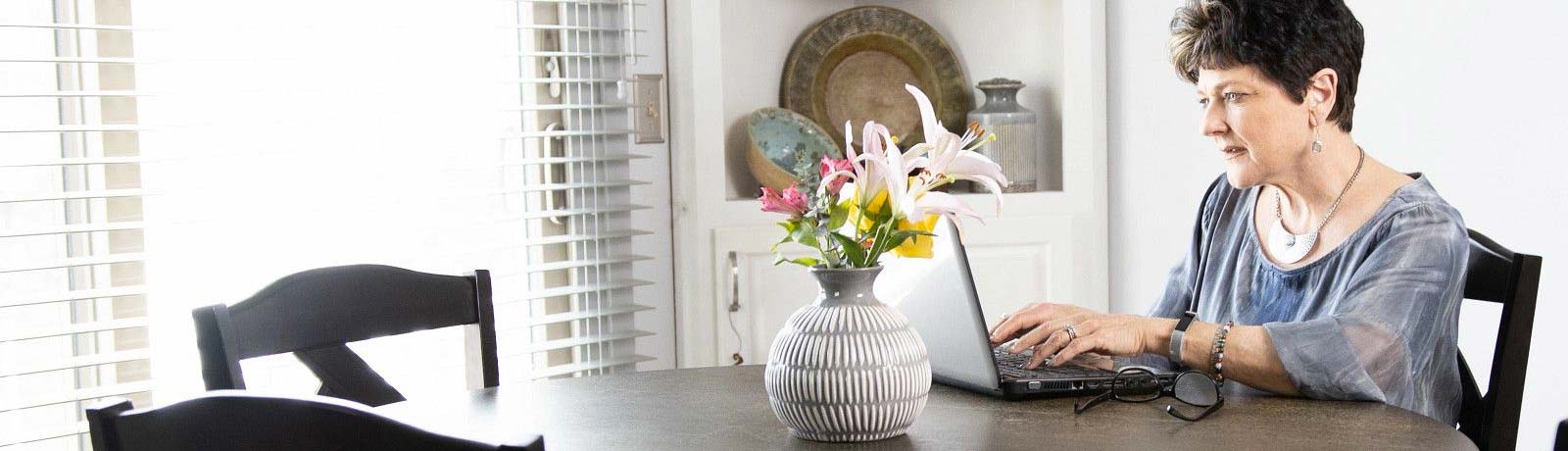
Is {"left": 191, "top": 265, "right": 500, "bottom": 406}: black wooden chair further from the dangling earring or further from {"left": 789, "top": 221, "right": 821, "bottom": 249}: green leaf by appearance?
the dangling earring

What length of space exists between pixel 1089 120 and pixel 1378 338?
1.67 metres

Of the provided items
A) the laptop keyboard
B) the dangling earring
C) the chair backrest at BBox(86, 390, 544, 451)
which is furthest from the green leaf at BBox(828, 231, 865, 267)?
the dangling earring

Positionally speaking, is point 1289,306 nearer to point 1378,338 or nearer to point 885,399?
point 1378,338

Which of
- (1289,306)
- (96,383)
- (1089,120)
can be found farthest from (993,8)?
(96,383)

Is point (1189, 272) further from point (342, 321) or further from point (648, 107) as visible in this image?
point (648, 107)

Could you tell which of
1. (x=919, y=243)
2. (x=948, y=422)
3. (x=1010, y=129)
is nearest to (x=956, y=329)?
(x=948, y=422)

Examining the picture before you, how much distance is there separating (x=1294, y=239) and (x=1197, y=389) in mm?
495

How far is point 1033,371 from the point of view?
1573 millimetres

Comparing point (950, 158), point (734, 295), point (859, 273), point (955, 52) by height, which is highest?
point (955, 52)

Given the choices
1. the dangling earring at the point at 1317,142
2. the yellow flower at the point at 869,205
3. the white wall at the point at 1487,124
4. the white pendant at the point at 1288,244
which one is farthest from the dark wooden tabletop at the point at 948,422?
the white wall at the point at 1487,124

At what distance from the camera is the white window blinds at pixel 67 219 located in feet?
7.16

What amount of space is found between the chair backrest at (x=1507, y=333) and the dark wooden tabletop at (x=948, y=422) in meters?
0.18

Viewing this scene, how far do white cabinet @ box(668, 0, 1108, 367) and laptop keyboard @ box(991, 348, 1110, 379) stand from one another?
4.50 ft

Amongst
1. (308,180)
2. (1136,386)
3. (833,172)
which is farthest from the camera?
(308,180)
